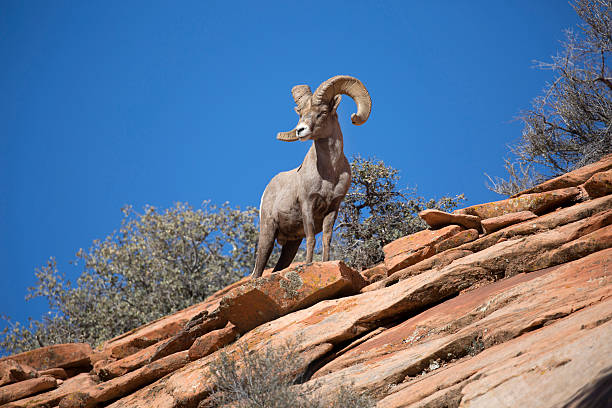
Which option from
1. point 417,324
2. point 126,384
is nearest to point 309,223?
point 417,324

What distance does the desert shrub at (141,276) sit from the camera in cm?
1962

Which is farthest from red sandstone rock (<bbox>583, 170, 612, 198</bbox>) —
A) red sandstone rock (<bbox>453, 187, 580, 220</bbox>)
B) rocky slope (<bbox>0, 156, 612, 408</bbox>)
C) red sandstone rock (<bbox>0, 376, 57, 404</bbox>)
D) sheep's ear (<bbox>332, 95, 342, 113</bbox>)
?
red sandstone rock (<bbox>0, 376, 57, 404</bbox>)

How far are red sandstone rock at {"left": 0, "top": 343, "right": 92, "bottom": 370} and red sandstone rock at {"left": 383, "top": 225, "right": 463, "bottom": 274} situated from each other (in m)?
6.89

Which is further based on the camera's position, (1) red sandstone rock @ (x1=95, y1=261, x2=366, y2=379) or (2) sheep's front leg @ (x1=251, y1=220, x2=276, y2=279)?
(2) sheep's front leg @ (x1=251, y1=220, x2=276, y2=279)

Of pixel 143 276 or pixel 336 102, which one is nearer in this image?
pixel 336 102

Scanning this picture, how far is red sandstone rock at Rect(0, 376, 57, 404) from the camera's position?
9.85 m

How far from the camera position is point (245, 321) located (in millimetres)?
8195

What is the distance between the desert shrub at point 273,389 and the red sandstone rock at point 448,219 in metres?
3.93

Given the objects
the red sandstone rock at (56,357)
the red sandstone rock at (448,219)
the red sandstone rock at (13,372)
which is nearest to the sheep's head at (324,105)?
the red sandstone rock at (448,219)

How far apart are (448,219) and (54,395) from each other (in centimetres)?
737

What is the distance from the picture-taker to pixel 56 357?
456 inches

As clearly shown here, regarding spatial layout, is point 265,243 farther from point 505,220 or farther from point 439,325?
point 439,325

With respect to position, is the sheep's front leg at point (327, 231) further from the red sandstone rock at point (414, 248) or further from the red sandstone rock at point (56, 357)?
the red sandstone rock at point (56, 357)

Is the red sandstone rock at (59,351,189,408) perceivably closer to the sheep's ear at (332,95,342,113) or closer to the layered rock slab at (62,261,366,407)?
the layered rock slab at (62,261,366,407)
